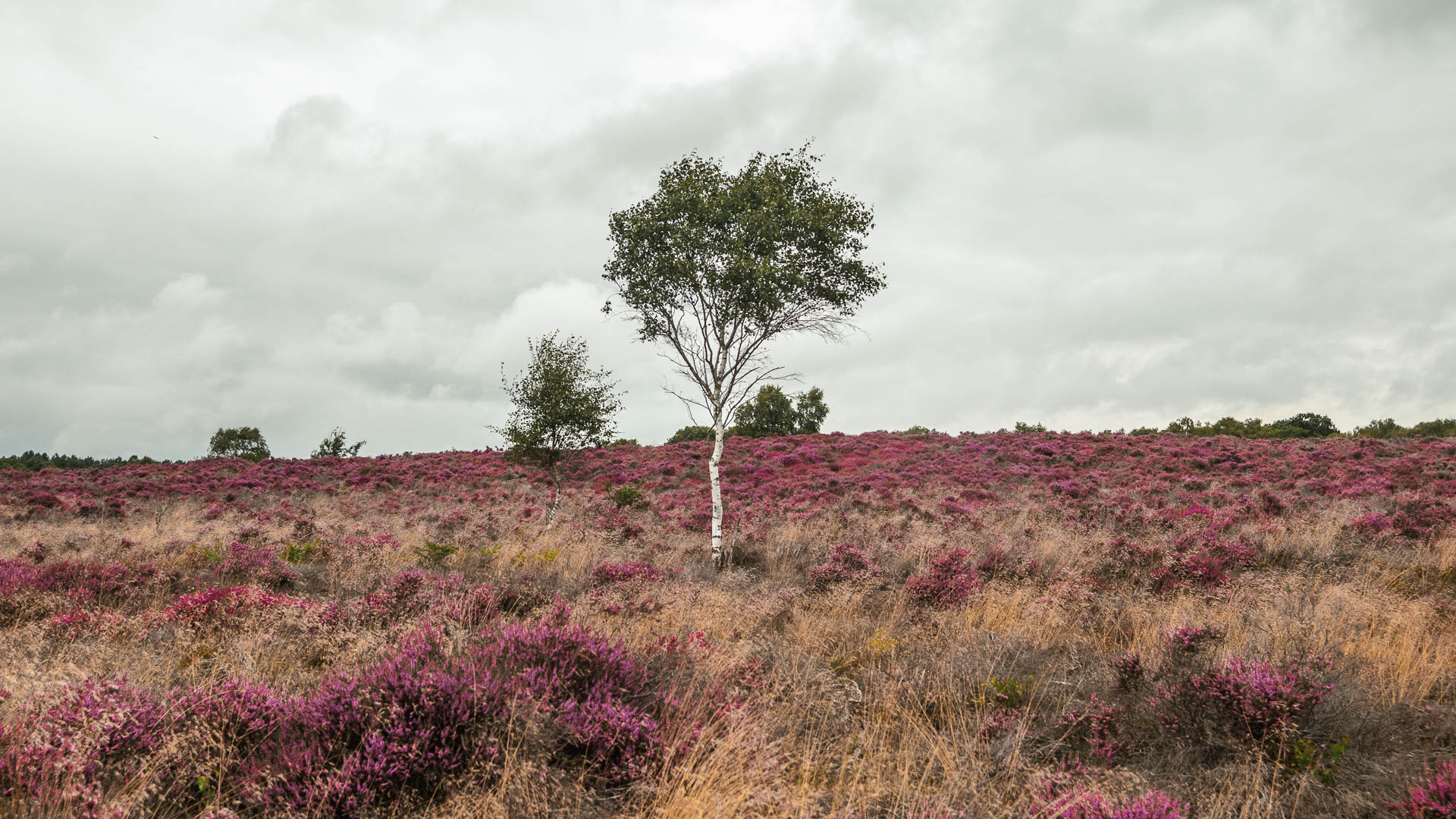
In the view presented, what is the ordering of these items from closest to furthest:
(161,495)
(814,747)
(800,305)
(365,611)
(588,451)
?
1. (814,747)
2. (365,611)
3. (800,305)
4. (161,495)
5. (588,451)

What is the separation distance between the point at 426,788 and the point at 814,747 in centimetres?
250

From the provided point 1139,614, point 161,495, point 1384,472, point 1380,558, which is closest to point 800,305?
point 1139,614

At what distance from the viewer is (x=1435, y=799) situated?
346 cm

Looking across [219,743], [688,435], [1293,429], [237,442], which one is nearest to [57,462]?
[237,442]

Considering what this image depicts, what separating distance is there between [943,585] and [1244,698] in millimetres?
4789

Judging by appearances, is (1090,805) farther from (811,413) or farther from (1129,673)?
(811,413)

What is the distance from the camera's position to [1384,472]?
67.2 ft

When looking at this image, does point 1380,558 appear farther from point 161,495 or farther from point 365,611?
point 161,495

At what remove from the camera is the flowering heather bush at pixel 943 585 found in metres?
9.09

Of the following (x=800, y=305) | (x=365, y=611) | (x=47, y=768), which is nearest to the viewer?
(x=47, y=768)

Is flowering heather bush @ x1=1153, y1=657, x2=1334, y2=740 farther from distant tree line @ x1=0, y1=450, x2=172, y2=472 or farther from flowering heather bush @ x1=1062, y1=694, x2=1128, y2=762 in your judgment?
distant tree line @ x1=0, y1=450, x2=172, y2=472

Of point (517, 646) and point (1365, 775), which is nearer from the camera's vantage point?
point (1365, 775)

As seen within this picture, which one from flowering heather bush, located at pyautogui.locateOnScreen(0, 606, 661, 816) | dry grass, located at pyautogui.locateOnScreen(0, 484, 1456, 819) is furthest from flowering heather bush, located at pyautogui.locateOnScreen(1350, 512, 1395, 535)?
flowering heather bush, located at pyautogui.locateOnScreen(0, 606, 661, 816)

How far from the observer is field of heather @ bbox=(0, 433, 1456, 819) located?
142 inches
